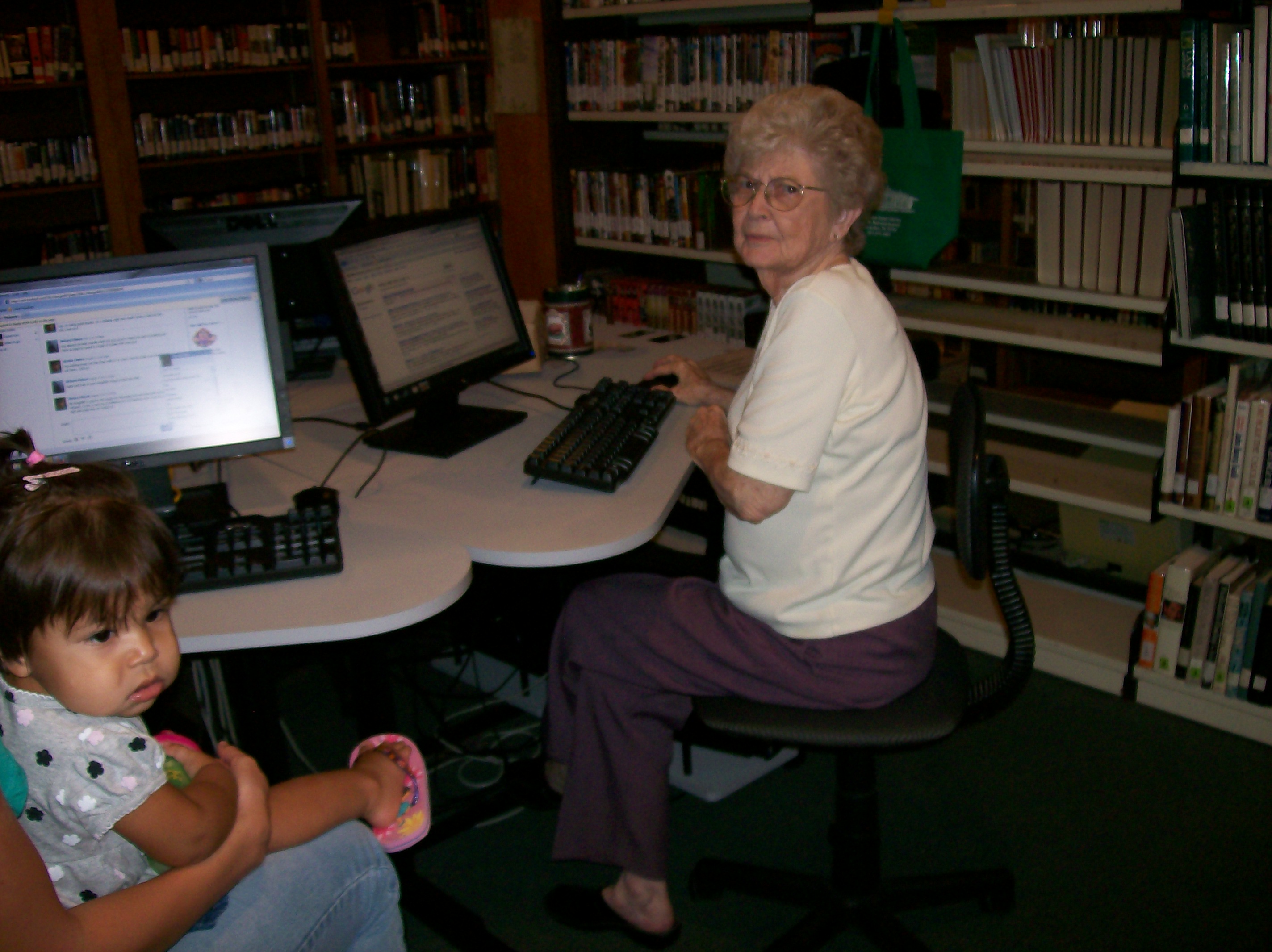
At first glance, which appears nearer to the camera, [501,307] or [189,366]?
[189,366]

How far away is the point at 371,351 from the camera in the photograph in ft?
5.90

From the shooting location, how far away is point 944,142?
234 cm

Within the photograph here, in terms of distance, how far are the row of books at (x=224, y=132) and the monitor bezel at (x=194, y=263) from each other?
268 cm

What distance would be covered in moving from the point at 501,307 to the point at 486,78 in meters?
2.84

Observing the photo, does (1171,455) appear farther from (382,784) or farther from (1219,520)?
(382,784)

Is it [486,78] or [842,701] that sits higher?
[486,78]

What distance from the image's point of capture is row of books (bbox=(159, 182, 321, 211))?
4082mm

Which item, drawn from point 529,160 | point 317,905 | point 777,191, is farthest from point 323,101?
point 317,905

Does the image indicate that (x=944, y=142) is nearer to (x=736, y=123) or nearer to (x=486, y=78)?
(x=736, y=123)

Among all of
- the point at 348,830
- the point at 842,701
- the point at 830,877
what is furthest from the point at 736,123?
the point at 830,877

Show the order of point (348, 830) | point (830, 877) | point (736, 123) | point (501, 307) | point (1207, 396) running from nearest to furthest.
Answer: point (348, 830) → point (736, 123) → point (830, 877) → point (501, 307) → point (1207, 396)

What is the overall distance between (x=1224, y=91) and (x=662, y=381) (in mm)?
1230

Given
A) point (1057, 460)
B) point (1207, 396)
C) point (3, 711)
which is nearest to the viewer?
point (3, 711)

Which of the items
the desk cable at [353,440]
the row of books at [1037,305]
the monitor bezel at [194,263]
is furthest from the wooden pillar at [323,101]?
the monitor bezel at [194,263]
